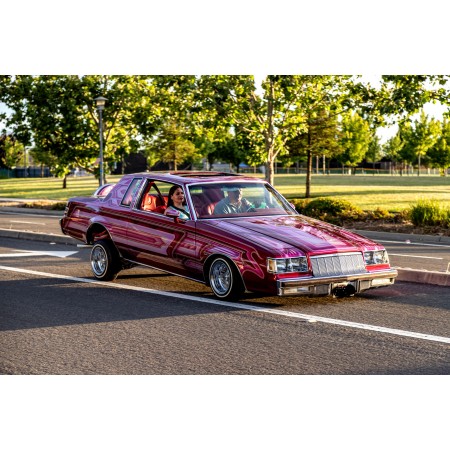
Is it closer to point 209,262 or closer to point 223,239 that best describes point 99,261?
point 209,262

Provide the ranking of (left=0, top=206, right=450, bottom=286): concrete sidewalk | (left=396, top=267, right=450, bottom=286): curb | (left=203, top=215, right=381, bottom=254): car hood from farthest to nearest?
(left=0, top=206, right=450, bottom=286): concrete sidewalk < (left=396, top=267, right=450, bottom=286): curb < (left=203, top=215, right=381, bottom=254): car hood

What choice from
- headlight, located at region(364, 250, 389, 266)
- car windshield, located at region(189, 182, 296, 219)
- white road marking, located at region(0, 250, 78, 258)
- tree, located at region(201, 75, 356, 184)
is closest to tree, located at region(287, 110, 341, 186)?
tree, located at region(201, 75, 356, 184)

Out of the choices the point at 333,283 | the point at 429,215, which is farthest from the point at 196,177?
the point at 429,215

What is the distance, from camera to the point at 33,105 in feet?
123

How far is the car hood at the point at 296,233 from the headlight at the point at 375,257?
0.37 ft

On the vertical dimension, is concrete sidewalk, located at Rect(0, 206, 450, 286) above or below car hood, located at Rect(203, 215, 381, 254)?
below

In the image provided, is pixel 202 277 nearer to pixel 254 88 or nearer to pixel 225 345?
pixel 225 345

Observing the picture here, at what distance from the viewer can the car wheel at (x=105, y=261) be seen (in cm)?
1139

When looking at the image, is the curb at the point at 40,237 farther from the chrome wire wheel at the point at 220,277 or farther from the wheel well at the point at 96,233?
the chrome wire wheel at the point at 220,277

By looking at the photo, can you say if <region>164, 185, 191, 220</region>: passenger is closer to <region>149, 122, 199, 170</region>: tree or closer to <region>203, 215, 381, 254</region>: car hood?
<region>203, 215, 381, 254</region>: car hood

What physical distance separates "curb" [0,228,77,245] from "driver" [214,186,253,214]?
6.38m

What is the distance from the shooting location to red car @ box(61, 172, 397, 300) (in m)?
9.18

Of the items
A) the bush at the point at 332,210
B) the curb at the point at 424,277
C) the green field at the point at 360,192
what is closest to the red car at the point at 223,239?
the curb at the point at 424,277

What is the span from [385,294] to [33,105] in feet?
99.0
